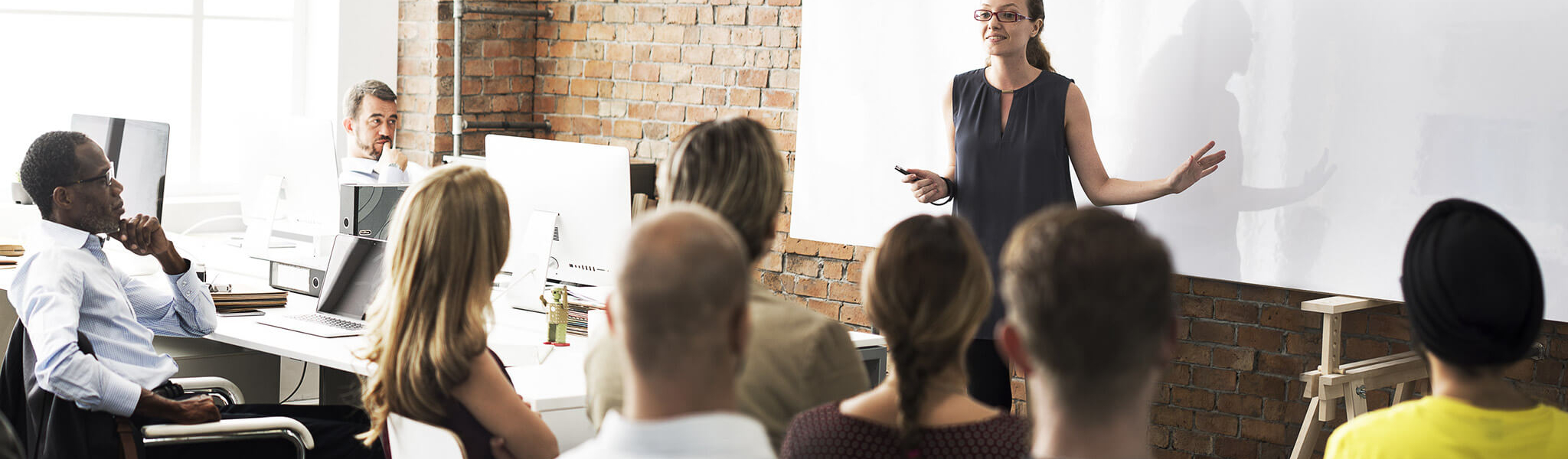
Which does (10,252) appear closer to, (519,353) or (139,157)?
(139,157)

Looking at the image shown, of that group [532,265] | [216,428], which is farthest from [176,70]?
[216,428]

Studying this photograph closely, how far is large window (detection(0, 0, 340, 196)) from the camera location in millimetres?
4617

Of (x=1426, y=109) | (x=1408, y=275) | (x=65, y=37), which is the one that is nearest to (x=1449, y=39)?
(x=1426, y=109)

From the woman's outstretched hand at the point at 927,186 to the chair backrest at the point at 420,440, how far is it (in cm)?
141

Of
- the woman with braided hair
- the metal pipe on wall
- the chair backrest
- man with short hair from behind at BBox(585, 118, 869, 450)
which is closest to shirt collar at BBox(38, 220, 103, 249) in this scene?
the chair backrest

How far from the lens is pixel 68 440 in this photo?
8.02 ft

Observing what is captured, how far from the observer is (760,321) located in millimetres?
1521

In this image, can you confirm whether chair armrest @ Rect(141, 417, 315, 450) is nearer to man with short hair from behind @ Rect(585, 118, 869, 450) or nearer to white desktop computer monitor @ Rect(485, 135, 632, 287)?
white desktop computer monitor @ Rect(485, 135, 632, 287)

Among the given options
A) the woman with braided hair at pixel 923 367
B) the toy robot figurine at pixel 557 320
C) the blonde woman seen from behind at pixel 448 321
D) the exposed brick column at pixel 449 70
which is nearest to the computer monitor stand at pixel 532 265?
the toy robot figurine at pixel 557 320

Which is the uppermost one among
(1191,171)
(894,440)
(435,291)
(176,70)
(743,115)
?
(176,70)

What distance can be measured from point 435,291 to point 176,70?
3.64m

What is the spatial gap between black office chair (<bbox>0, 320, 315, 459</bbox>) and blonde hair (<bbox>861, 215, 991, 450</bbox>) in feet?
4.91

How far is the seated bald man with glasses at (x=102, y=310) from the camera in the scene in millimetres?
2434

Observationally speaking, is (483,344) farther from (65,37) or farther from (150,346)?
(65,37)
